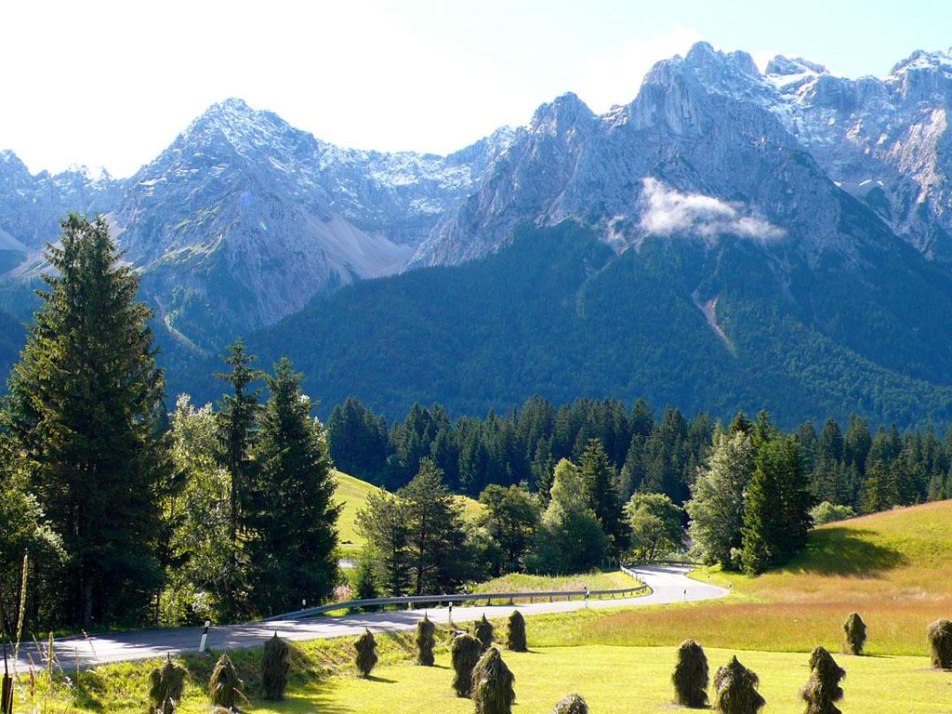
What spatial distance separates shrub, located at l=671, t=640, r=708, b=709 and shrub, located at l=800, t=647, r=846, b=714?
3643 millimetres

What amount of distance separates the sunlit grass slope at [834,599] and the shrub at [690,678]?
1779 centimetres

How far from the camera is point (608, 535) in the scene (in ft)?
330

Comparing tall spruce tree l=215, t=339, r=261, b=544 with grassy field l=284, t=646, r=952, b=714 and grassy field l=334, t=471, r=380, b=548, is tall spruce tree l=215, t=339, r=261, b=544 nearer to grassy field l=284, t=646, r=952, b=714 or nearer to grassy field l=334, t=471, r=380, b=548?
grassy field l=284, t=646, r=952, b=714

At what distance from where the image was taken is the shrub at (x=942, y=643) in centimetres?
3192

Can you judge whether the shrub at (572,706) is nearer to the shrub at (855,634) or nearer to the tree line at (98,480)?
the tree line at (98,480)

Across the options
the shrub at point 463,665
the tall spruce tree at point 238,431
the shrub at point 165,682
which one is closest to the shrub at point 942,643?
the shrub at point 463,665

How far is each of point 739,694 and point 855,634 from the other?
727 inches

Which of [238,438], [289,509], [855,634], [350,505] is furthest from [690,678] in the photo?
[350,505]

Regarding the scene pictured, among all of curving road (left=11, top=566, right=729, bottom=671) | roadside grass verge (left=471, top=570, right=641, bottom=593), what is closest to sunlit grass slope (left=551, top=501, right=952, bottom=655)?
curving road (left=11, top=566, right=729, bottom=671)

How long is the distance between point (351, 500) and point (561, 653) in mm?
79122

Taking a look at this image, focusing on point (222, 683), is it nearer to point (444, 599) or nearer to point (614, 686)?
point (614, 686)

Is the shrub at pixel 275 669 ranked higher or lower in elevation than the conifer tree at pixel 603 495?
lower

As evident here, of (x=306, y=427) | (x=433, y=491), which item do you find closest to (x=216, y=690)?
(x=306, y=427)

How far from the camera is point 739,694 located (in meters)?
23.7
